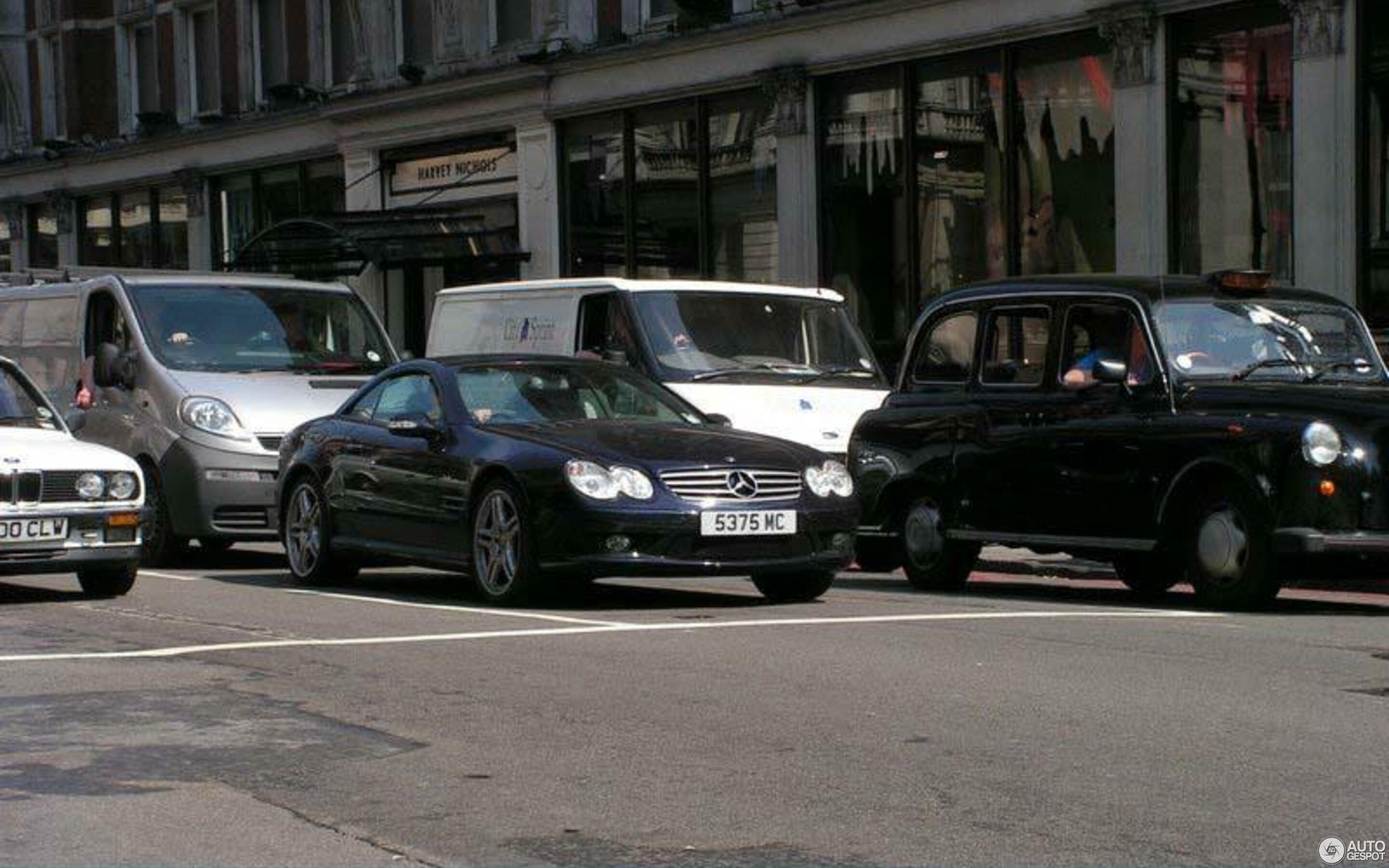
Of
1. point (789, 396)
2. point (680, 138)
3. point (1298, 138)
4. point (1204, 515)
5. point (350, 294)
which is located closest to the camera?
point (1204, 515)

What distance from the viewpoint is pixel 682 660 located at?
10.6 m

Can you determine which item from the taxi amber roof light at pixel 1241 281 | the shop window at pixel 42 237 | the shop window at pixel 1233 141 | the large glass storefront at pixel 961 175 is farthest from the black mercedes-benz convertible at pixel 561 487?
the shop window at pixel 42 237

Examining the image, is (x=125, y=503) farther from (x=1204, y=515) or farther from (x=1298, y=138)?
(x=1298, y=138)

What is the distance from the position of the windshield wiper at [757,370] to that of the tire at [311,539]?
11.7ft

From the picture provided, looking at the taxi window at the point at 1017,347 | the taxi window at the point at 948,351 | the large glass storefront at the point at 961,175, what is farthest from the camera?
the large glass storefront at the point at 961,175

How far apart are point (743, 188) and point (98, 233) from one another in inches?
761

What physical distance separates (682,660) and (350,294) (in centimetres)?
1048

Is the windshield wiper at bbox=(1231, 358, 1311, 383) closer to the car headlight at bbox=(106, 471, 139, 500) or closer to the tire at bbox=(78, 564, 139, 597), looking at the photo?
the car headlight at bbox=(106, 471, 139, 500)

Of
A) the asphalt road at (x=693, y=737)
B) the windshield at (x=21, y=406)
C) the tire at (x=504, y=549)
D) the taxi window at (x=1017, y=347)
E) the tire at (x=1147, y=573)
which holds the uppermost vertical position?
the taxi window at (x=1017, y=347)

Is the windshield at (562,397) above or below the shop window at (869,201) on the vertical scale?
below

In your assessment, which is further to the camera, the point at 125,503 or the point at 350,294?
the point at 350,294

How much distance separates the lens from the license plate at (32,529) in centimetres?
1390

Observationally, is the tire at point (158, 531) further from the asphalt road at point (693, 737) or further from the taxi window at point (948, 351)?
the taxi window at point (948, 351)

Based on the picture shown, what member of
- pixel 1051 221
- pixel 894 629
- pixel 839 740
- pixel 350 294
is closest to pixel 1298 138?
pixel 1051 221
